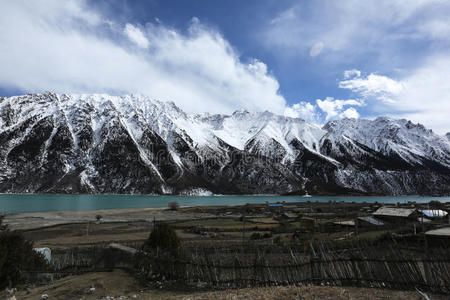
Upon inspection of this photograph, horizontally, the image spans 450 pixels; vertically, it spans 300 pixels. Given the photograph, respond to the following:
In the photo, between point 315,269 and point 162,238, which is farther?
point 162,238

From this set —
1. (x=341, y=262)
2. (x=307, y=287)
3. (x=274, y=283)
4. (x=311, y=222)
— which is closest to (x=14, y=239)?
(x=274, y=283)

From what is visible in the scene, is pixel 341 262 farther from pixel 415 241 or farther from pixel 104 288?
pixel 415 241

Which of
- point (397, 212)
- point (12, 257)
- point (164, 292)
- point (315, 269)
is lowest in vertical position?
point (397, 212)

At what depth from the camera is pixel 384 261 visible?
31.1 ft

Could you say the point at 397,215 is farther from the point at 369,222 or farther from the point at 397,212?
the point at 369,222

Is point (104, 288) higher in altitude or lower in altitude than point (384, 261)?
lower

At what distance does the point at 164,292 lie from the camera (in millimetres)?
10211

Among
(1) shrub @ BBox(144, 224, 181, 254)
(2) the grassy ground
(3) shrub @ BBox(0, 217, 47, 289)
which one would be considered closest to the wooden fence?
(2) the grassy ground

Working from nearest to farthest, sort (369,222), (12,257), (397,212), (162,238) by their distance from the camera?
(12,257) → (162,238) → (369,222) → (397,212)

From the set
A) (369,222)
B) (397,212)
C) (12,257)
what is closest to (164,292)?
(12,257)

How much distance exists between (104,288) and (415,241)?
23102 mm

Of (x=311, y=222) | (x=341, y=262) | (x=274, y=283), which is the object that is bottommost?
(x=311, y=222)

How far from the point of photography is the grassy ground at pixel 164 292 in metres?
8.32

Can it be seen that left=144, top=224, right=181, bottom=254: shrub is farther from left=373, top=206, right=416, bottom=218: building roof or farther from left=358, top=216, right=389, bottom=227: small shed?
left=373, top=206, right=416, bottom=218: building roof
